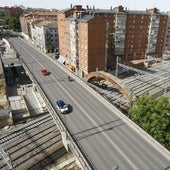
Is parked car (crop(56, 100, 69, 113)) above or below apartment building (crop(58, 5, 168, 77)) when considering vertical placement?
below

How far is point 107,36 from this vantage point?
3477 inches

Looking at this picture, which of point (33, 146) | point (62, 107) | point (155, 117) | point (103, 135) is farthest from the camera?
point (33, 146)

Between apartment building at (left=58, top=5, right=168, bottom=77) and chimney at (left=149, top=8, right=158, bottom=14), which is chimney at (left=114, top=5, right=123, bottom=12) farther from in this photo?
chimney at (left=149, top=8, right=158, bottom=14)

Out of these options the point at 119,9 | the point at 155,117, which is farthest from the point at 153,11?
the point at 155,117

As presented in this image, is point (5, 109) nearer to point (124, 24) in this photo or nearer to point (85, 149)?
point (85, 149)

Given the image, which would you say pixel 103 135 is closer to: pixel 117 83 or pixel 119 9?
pixel 117 83

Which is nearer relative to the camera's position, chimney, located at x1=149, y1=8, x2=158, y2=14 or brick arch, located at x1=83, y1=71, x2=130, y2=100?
brick arch, located at x1=83, y1=71, x2=130, y2=100

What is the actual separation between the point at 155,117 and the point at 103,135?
443 inches

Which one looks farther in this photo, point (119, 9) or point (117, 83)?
point (119, 9)

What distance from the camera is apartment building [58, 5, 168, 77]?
278 feet

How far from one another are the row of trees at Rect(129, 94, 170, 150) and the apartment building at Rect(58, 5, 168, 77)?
46.7 m

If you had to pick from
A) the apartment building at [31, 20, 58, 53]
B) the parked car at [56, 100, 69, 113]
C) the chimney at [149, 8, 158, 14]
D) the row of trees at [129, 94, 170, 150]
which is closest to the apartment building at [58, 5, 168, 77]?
the chimney at [149, 8, 158, 14]

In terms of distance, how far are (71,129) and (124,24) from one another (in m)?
73.3

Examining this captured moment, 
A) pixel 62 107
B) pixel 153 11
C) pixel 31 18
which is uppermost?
pixel 153 11
